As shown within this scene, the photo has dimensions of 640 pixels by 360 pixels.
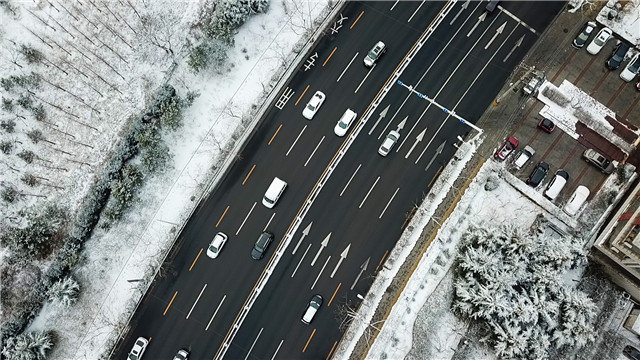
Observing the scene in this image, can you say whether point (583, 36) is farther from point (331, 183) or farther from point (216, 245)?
point (216, 245)

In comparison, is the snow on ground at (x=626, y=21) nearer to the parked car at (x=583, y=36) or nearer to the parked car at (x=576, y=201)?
the parked car at (x=583, y=36)

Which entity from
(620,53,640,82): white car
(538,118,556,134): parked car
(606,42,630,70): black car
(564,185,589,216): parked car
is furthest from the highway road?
(564,185,589,216): parked car

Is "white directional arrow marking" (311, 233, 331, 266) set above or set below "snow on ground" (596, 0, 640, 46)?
below

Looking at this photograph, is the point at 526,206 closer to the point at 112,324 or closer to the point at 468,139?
the point at 468,139

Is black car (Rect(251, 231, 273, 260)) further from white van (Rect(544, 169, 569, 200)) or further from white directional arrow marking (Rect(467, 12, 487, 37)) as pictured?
white directional arrow marking (Rect(467, 12, 487, 37))

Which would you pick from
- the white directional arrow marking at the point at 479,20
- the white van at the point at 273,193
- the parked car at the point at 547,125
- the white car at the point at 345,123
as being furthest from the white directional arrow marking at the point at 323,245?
the white directional arrow marking at the point at 479,20

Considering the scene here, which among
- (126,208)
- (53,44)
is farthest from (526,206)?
(53,44)
